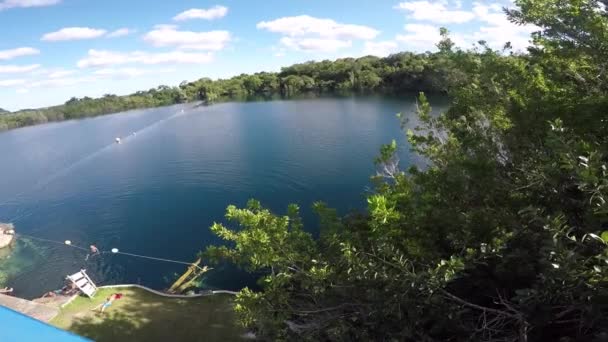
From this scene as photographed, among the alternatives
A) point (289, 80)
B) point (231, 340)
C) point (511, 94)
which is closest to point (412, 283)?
point (511, 94)

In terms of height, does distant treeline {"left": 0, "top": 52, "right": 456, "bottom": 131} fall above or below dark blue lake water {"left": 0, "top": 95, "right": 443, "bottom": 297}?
above

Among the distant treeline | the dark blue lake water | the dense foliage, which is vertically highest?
the distant treeline

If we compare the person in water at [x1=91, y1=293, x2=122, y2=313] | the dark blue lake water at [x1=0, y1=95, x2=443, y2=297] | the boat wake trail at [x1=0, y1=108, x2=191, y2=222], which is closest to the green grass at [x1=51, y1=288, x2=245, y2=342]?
the person in water at [x1=91, y1=293, x2=122, y2=313]

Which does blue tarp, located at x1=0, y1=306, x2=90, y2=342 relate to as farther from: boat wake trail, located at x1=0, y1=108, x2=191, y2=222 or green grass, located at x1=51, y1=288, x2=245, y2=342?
boat wake trail, located at x1=0, y1=108, x2=191, y2=222

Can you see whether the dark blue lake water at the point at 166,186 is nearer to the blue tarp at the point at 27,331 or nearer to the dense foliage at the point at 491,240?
the dense foliage at the point at 491,240

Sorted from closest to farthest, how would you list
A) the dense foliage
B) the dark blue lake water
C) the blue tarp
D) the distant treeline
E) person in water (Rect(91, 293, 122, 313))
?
the blue tarp < the dense foliage < person in water (Rect(91, 293, 122, 313)) < the dark blue lake water < the distant treeline

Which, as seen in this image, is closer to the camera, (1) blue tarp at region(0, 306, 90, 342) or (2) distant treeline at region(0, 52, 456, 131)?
(1) blue tarp at region(0, 306, 90, 342)

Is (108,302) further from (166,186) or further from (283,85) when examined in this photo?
(283,85)
